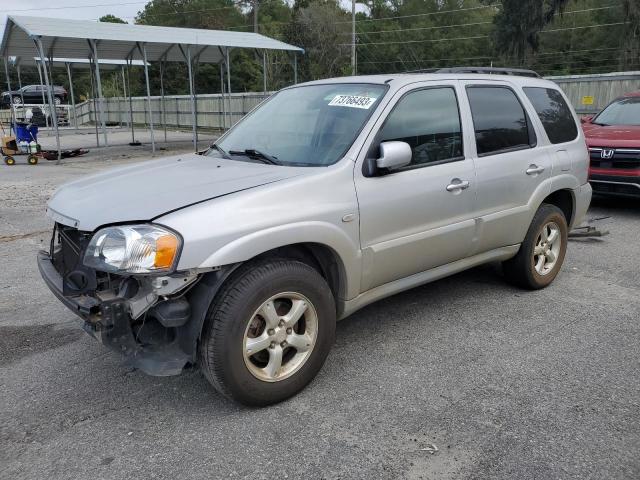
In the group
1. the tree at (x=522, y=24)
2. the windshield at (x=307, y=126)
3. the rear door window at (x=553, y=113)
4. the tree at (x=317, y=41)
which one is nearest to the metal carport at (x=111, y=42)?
the windshield at (x=307, y=126)

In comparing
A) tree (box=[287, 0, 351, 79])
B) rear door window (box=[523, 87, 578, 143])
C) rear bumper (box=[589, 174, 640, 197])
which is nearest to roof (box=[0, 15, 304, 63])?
rear bumper (box=[589, 174, 640, 197])

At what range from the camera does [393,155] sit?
3387 millimetres

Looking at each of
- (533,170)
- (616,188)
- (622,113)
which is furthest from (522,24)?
(533,170)

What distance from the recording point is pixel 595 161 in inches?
324

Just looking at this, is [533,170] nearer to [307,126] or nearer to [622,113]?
[307,126]

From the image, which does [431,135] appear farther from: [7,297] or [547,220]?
[7,297]

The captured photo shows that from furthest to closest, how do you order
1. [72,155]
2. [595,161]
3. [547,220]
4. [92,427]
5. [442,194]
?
1. [72,155]
2. [595,161]
3. [547,220]
4. [442,194]
5. [92,427]

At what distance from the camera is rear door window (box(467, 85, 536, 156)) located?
430 cm

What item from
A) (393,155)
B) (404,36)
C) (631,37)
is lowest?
(393,155)

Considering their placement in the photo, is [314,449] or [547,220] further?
[547,220]

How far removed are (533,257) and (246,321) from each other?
2.99 m

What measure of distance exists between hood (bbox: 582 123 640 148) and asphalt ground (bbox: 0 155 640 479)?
159 inches

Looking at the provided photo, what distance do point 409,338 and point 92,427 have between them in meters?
2.15

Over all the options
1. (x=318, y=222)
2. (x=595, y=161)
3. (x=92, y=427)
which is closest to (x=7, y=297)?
(x=92, y=427)
